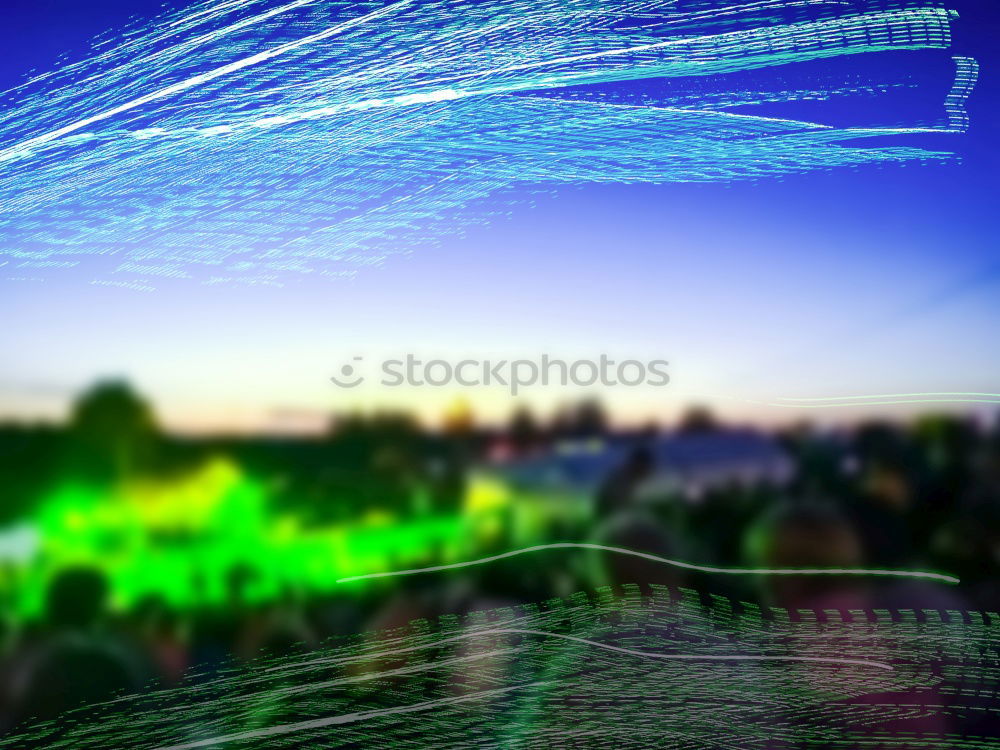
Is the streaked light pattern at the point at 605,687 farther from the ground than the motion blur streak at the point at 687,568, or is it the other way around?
the motion blur streak at the point at 687,568

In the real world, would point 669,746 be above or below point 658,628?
below

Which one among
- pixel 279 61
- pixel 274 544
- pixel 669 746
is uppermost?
pixel 279 61

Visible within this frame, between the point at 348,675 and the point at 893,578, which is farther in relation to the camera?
the point at 893,578

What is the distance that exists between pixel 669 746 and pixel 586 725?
21 centimetres

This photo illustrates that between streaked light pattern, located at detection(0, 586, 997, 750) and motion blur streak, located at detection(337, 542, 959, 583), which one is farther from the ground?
motion blur streak, located at detection(337, 542, 959, 583)

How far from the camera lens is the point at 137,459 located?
1.72 metres

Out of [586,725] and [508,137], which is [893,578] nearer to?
[586,725]

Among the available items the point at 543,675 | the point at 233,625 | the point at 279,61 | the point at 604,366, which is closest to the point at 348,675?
the point at 233,625

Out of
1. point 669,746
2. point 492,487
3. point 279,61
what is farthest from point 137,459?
point 669,746

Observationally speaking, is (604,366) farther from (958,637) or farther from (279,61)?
(958,637)

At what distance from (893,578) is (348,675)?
4.96 ft

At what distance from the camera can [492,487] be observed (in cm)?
183

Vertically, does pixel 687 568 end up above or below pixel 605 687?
above

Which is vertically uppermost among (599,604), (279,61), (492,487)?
(279,61)
